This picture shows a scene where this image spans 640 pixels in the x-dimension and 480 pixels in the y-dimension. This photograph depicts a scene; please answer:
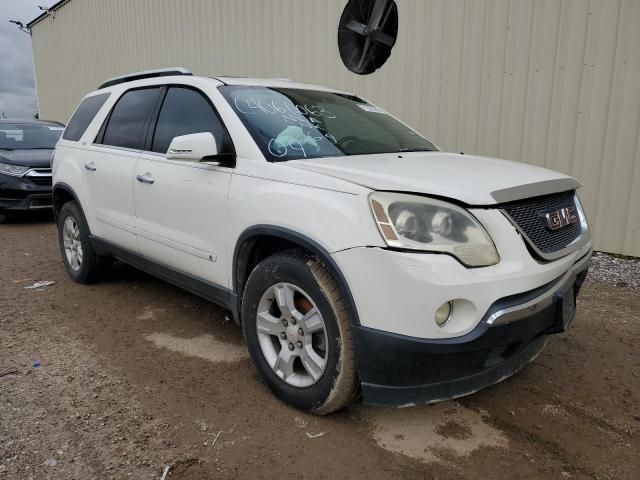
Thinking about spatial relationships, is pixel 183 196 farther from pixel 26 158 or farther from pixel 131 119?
pixel 26 158

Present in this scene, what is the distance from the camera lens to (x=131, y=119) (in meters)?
4.10

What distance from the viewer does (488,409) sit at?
2.80 m

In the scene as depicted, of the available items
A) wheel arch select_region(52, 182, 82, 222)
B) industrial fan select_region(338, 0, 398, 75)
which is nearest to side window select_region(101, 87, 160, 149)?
wheel arch select_region(52, 182, 82, 222)

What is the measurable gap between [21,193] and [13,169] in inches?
15.7

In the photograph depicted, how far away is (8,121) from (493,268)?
1024 centimetres

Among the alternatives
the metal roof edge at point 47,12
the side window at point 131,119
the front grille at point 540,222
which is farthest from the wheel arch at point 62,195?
the metal roof edge at point 47,12

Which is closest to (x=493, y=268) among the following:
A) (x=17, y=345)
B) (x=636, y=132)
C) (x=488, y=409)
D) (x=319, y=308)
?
(x=319, y=308)

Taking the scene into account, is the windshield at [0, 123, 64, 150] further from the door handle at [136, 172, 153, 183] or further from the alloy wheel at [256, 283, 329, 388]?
the alloy wheel at [256, 283, 329, 388]

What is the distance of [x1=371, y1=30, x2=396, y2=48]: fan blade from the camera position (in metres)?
6.51

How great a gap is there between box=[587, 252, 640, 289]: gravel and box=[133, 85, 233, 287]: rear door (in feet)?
12.8

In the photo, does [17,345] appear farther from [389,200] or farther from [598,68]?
[598,68]

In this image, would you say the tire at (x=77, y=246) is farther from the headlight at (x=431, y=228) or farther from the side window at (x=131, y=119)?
the headlight at (x=431, y=228)

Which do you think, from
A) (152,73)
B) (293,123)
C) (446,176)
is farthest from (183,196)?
(446,176)

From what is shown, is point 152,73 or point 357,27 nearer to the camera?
point 152,73
